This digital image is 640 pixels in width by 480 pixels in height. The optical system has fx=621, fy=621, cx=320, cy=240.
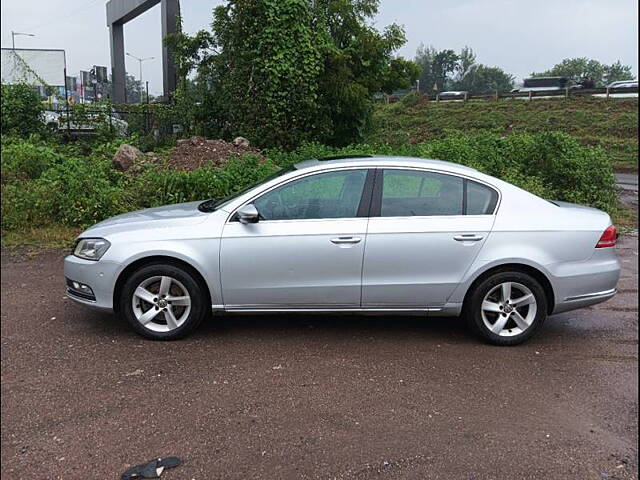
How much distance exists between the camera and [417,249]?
500cm

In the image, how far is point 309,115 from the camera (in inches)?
560

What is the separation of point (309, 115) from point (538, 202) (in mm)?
9560

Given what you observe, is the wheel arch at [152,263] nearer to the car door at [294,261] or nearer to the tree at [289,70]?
the car door at [294,261]

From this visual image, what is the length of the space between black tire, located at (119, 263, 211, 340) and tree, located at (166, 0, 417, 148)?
926 centimetres

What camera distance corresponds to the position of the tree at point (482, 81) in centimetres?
7562

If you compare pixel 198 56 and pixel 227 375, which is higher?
pixel 198 56

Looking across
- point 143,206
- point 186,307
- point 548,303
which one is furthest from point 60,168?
point 548,303

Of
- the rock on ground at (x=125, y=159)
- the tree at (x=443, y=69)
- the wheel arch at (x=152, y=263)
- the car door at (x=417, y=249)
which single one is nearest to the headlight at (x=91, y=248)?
the wheel arch at (x=152, y=263)

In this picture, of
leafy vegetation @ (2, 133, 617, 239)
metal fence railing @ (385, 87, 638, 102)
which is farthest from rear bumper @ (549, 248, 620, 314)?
metal fence railing @ (385, 87, 638, 102)

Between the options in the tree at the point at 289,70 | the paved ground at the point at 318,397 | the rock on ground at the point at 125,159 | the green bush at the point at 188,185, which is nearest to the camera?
the paved ground at the point at 318,397

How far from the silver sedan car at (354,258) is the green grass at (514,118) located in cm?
2663

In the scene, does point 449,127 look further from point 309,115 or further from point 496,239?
point 496,239

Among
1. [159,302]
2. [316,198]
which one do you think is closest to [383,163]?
[316,198]

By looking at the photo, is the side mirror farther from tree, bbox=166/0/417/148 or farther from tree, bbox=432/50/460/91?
tree, bbox=432/50/460/91
